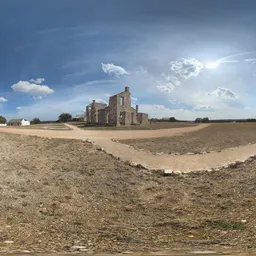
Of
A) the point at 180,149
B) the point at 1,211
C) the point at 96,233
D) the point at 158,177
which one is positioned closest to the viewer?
the point at 96,233

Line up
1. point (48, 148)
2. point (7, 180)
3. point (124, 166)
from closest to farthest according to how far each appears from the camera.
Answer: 1. point (7, 180)
2. point (124, 166)
3. point (48, 148)

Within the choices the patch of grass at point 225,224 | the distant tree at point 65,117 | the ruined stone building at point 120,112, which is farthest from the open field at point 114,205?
the distant tree at point 65,117

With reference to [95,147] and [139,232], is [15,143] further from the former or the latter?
[139,232]

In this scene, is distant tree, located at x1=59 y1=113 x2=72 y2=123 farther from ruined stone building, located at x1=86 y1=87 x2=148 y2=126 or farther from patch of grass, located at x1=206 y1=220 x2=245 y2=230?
patch of grass, located at x1=206 y1=220 x2=245 y2=230

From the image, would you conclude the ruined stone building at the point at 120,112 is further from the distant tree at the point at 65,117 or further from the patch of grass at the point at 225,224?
the patch of grass at the point at 225,224

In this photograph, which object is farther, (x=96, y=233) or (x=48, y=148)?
(x=48, y=148)

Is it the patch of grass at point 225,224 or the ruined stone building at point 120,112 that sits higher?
the ruined stone building at point 120,112

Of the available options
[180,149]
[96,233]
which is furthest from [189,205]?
[180,149]

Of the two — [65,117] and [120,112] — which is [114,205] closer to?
[120,112]
